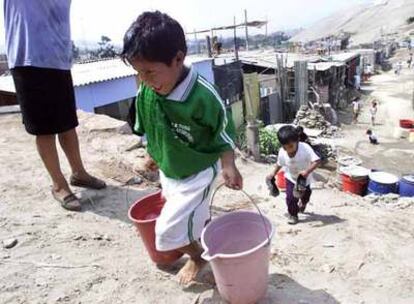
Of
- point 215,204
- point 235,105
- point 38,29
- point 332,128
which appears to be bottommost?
point 332,128

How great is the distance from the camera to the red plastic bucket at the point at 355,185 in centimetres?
868

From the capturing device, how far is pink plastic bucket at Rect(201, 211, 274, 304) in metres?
2.02

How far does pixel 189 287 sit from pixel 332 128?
52.7 feet

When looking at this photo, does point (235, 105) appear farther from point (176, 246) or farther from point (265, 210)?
point (176, 246)

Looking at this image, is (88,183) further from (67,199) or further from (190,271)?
(190,271)

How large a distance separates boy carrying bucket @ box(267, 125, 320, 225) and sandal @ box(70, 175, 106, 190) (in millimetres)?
1626

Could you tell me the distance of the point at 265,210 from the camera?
15.0 ft

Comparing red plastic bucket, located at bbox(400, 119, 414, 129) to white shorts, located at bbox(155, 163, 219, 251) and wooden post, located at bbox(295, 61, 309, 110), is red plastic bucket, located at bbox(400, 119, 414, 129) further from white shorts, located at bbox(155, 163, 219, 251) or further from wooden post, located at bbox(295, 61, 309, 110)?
white shorts, located at bbox(155, 163, 219, 251)

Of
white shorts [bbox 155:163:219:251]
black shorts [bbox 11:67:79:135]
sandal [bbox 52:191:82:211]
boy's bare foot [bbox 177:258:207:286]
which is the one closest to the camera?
white shorts [bbox 155:163:219:251]

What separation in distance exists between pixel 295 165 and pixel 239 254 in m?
2.14

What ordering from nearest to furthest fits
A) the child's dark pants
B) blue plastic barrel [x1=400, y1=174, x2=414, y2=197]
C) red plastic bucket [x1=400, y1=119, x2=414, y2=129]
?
the child's dark pants → blue plastic barrel [x1=400, y1=174, x2=414, y2=197] → red plastic bucket [x1=400, y1=119, x2=414, y2=129]

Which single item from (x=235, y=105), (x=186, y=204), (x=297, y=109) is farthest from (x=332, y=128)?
(x=186, y=204)

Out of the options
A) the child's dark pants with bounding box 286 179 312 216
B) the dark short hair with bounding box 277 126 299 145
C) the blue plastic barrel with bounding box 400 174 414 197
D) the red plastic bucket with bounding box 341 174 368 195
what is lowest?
the red plastic bucket with bounding box 341 174 368 195

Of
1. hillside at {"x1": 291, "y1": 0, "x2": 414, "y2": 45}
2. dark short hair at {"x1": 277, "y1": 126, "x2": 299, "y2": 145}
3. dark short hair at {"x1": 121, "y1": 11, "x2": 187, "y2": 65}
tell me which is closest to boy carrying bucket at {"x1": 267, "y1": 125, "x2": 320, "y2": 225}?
dark short hair at {"x1": 277, "y1": 126, "x2": 299, "y2": 145}
